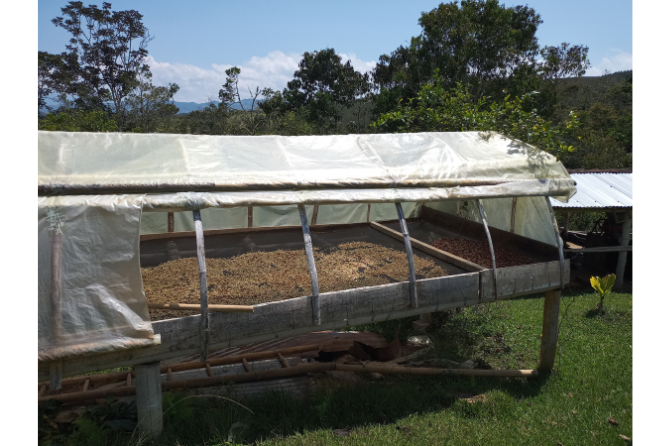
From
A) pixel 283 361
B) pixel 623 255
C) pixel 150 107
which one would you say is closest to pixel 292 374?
pixel 283 361

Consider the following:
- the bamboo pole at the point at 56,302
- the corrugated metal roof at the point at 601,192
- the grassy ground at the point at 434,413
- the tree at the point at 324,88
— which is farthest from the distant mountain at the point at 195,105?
the bamboo pole at the point at 56,302

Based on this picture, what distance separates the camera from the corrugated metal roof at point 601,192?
11.3m

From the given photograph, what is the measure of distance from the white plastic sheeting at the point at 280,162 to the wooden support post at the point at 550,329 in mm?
1686

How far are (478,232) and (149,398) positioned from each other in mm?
5202

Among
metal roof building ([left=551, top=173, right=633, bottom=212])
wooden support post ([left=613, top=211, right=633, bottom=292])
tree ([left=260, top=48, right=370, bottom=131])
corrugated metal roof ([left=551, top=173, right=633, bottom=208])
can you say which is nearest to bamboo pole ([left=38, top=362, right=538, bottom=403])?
metal roof building ([left=551, top=173, right=633, bottom=212])

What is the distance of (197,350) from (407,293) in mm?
2338

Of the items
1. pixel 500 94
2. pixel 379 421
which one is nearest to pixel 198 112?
pixel 500 94

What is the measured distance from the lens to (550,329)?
255 inches

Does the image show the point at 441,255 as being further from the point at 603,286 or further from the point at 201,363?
the point at 603,286

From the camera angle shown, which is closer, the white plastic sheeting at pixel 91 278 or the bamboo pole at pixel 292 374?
the white plastic sheeting at pixel 91 278

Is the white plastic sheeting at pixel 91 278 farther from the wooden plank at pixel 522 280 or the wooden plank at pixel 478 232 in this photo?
the wooden plank at pixel 478 232

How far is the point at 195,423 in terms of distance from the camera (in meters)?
4.90

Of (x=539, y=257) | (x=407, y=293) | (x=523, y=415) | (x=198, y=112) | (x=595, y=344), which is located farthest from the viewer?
(x=198, y=112)

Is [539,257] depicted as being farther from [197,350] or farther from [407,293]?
[197,350]
